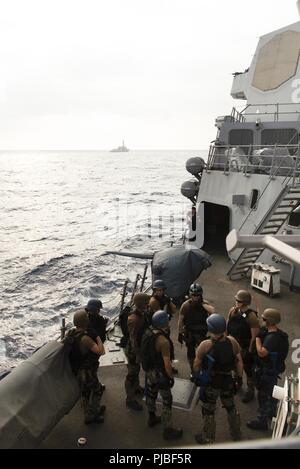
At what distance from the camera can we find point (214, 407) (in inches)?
190

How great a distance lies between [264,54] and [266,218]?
11649mm

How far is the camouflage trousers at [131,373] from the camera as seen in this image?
227 inches

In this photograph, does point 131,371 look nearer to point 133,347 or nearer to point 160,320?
point 133,347

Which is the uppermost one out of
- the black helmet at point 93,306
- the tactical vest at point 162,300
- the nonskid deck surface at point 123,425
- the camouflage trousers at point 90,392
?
the black helmet at point 93,306

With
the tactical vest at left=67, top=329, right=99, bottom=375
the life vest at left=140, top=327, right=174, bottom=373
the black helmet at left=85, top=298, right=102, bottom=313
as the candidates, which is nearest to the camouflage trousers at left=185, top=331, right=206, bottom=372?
the life vest at left=140, top=327, right=174, bottom=373

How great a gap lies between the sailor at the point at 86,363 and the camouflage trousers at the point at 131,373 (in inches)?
20.5

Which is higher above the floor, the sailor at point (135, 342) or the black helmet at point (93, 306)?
the black helmet at point (93, 306)

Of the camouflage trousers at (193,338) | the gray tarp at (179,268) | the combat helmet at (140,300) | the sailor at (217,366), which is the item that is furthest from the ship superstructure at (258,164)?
the sailor at (217,366)

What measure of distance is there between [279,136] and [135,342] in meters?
12.9

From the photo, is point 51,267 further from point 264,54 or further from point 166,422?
point 166,422

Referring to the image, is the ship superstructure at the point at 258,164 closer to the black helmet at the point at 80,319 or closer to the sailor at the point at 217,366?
the sailor at the point at 217,366

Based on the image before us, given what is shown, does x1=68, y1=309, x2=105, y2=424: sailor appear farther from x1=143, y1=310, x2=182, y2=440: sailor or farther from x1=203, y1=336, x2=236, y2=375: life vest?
x1=203, y1=336, x2=236, y2=375: life vest

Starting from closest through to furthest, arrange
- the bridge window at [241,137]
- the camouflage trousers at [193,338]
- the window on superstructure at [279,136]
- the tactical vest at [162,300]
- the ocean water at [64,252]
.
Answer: the camouflage trousers at [193,338] < the tactical vest at [162,300] < the ocean water at [64,252] < the window on superstructure at [279,136] < the bridge window at [241,137]
